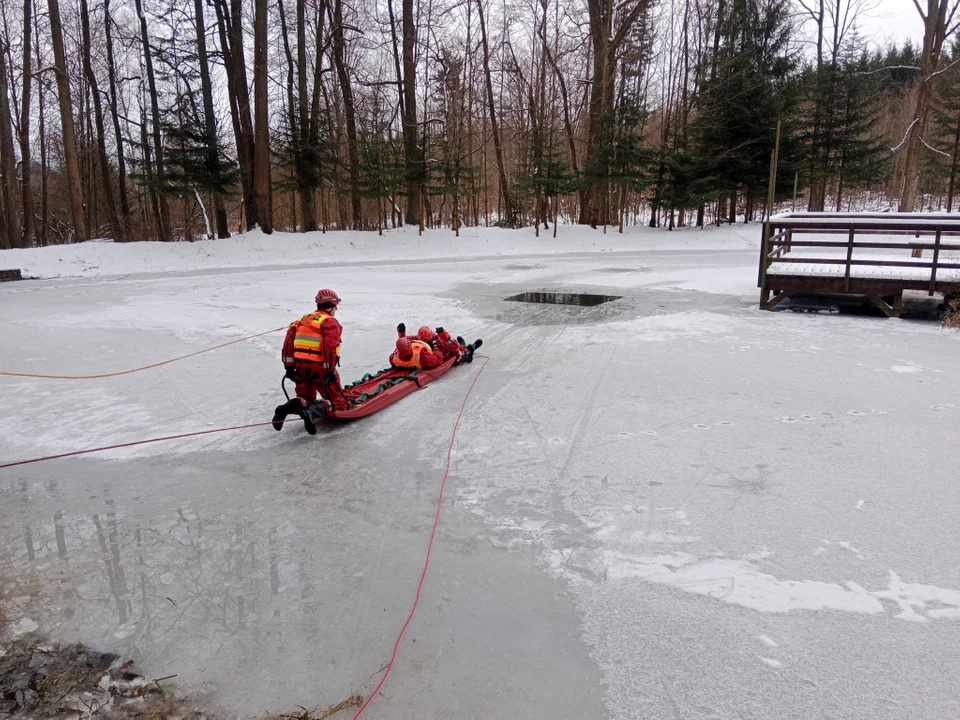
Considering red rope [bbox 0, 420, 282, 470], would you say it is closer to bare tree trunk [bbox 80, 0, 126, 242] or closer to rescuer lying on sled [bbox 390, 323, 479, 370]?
rescuer lying on sled [bbox 390, 323, 479, 370]

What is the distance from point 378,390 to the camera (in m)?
6.15

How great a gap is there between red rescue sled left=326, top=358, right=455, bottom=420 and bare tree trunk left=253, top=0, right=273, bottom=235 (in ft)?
62.2

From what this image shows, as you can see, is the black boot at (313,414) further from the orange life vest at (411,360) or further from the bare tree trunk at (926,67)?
the bare tree trunk at (926,67)

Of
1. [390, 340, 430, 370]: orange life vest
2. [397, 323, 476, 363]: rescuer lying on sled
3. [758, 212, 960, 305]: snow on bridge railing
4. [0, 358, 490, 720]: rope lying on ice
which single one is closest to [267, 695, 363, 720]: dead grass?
[0, 358, 490, 720]: rope lying on ice

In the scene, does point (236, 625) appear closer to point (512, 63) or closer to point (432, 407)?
point (432, 407)

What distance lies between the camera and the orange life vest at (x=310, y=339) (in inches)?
203

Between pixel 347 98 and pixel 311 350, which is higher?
pixel 347 98

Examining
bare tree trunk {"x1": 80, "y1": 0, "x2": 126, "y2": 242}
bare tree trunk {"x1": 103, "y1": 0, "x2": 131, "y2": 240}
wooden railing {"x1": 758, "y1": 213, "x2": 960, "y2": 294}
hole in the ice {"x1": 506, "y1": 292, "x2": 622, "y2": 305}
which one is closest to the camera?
wooden railing {"x1": 758, "y1": 213, "x2": 960, "y2": 294}

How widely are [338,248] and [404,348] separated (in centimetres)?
1761

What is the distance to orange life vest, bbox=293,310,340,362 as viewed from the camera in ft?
16.9

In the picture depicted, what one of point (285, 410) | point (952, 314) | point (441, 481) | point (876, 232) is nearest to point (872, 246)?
point (876, 232)

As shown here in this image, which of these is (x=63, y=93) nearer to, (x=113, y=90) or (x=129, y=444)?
(x=113, y=90)

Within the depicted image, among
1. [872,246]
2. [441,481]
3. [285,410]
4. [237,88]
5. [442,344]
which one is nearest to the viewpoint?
[441,481]

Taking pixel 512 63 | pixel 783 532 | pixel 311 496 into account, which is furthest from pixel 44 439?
pixel 512 63
